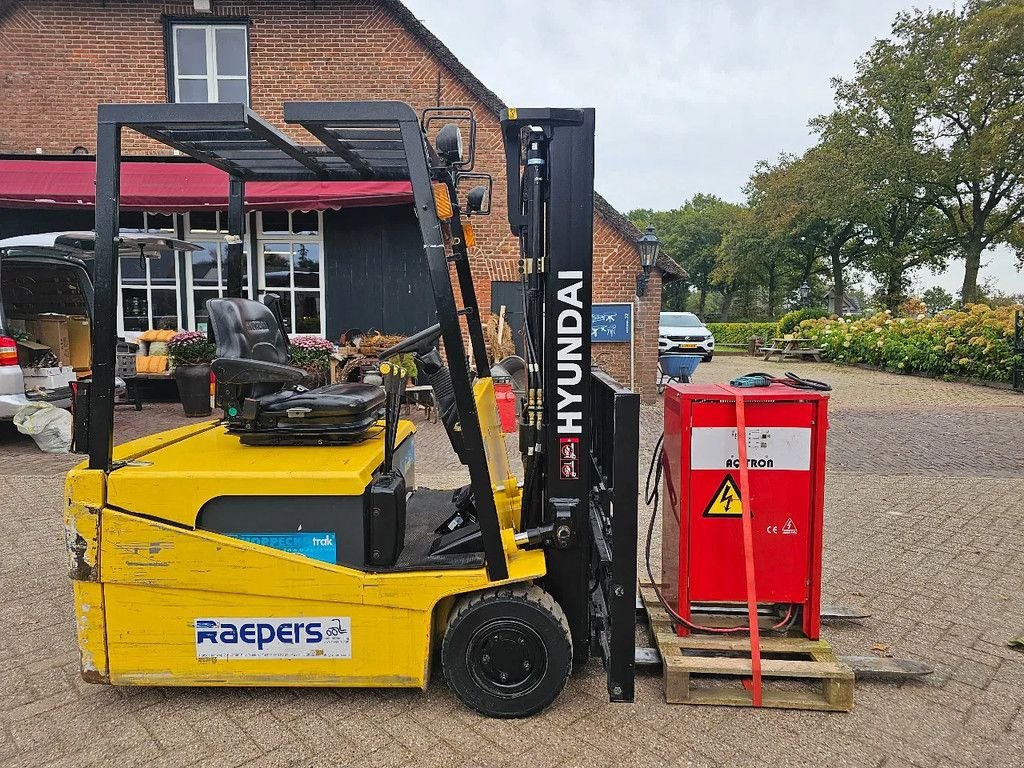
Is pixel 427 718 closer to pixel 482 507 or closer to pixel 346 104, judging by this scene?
pixel 482 507

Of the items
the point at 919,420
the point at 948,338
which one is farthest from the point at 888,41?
the point at 919,420

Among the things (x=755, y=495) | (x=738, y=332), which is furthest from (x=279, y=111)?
(x=738, y=332)

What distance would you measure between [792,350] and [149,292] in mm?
23303

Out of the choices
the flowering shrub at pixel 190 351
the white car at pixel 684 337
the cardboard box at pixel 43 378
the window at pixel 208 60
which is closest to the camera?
the cardboard box at pixel 43 378

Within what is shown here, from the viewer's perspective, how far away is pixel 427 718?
2.96 m

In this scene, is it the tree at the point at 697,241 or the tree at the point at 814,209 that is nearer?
the tree at the point at 814,209

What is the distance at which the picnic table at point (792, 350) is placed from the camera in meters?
26.5

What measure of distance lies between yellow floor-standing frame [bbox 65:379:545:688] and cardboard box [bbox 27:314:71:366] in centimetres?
859

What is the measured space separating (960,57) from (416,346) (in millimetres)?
41285

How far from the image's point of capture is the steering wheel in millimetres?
2941

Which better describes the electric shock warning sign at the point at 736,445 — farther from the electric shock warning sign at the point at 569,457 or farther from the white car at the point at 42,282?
the white car at the point at 42,282

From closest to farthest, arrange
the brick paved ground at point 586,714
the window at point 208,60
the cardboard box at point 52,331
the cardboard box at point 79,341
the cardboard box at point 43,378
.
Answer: the brick paved ground at point 586,714
the cardboard box at point 43,378
the cardboard box at point 52,331
the cardboard box at point 79,341
the window at point 208,60

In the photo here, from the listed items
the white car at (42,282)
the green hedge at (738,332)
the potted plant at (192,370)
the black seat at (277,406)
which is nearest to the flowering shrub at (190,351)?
the potted plant at (192,370)

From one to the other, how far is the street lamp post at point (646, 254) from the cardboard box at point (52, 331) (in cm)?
928
